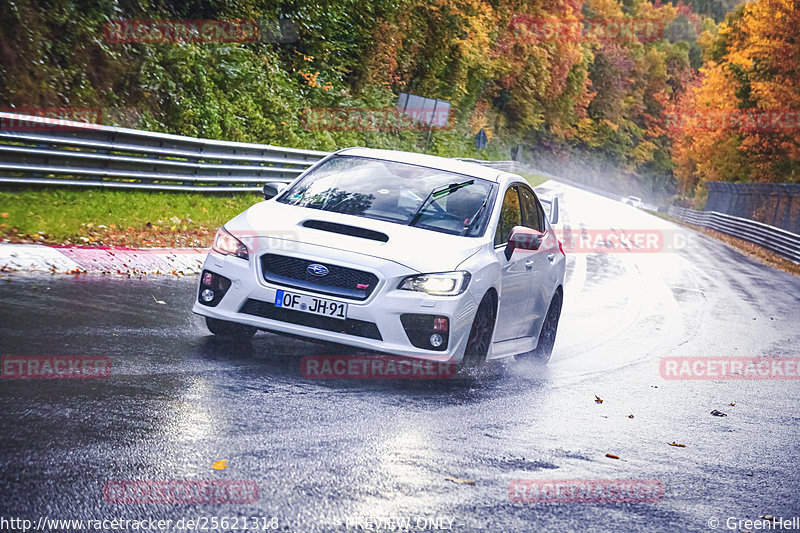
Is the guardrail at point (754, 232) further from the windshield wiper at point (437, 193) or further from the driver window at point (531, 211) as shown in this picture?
the windshield wiper at point (437, 193)

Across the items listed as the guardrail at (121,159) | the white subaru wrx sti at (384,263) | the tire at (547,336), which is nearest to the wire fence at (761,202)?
the guardrail at (121,159)

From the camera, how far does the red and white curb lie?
10.8 metres

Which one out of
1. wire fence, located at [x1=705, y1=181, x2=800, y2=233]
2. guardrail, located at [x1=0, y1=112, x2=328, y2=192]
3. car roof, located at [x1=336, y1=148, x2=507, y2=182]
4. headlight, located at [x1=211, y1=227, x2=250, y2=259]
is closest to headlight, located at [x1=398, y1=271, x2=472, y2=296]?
headlight, located at [x1=211, y1=227, x2=250, y2=259]

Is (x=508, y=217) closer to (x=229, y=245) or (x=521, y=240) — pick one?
(x=521, y=240)

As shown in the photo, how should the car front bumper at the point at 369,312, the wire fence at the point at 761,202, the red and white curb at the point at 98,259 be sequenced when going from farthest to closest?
the wire fence at the point at 761,202 → the red and white curb at the point at 98,259 → the car front bumper at the point at 369,312

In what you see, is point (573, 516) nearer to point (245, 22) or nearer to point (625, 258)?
point (625, 258)

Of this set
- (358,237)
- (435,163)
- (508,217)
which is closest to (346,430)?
(358,237)

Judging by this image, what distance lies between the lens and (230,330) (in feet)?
26.8

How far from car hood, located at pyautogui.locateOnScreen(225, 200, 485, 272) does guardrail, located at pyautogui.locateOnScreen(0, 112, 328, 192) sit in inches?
263

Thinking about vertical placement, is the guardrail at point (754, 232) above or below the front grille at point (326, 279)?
below

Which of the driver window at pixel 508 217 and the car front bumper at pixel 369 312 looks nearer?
the car front bumper at pixel 369 312

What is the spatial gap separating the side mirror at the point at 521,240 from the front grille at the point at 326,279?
162 centimetres

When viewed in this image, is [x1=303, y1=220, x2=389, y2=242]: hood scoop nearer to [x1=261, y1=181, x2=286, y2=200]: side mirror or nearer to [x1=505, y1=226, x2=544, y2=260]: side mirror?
[x1=261, y1=181, x2=286, y2=200]: side mirror

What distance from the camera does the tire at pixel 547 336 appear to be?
9.65 m
